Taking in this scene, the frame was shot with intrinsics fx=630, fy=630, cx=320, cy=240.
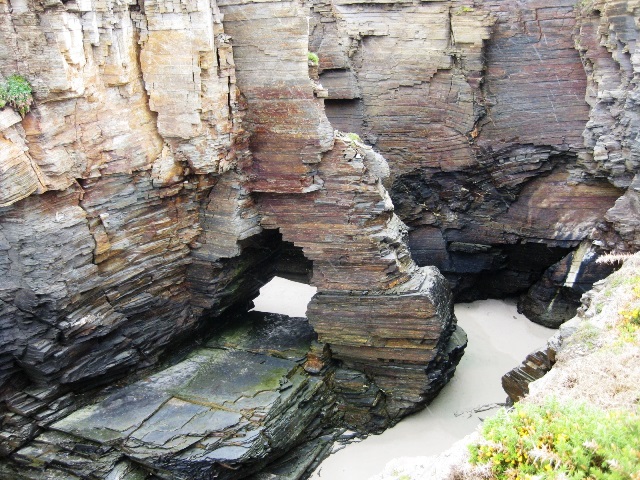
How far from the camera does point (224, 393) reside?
A: 11711 millimetres

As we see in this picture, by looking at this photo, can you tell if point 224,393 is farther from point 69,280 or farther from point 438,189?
point 438,189

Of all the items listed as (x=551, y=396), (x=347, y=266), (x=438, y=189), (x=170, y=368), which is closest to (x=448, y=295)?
(x=347, y=266)

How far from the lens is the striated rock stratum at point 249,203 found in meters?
10.1

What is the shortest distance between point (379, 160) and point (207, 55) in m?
3.79

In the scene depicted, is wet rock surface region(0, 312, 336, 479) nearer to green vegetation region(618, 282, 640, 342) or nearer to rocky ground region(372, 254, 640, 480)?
rocky ground region(372, 254, 640, 480)

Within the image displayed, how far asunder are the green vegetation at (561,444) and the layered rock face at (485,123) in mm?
10582

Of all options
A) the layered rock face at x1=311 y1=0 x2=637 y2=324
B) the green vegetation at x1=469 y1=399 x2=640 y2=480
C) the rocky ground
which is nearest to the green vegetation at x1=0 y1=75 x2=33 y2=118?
the rocky ground

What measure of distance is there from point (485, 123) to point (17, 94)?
11.5 m

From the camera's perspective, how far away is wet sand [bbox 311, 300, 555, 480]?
12312 mm

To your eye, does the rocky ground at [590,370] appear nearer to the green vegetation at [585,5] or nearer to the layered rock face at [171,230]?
the layered rock face at [171,230]

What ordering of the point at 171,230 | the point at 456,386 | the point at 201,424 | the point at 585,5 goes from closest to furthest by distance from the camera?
the point at 201,424 < the point at 171,230 < the point at 456,386 < the point at 585,5

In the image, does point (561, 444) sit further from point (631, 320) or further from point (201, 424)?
point (201, 424)

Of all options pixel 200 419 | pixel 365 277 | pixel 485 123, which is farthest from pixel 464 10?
pixel 200 419

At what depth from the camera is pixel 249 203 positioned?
1232cm
